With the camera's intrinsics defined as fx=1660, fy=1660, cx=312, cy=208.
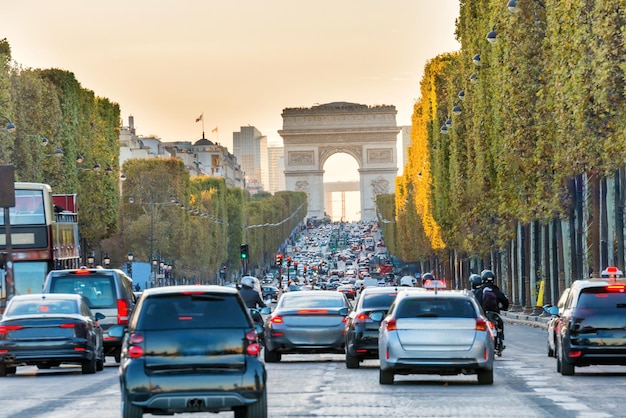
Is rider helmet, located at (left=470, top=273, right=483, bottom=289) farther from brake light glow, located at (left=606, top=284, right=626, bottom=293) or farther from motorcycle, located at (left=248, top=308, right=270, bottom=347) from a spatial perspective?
brake light glow, located at (left=606, top=284, right=626, bottom=293)

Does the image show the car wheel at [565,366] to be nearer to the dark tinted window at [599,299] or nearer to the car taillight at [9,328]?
the dark tinted window at [599,299]

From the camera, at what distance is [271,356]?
34.4 m

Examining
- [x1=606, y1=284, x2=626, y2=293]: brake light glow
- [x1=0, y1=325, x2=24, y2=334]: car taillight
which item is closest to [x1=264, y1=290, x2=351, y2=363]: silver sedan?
[x1=0, y1=325, x2=24, y2=334]: car taillight

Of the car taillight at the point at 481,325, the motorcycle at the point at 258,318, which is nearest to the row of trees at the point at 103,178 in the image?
the motorcycle at the point at 258,318

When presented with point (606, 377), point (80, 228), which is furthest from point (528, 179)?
point (80, 228)

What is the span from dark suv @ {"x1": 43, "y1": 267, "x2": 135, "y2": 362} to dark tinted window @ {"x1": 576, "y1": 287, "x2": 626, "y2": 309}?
1093cm

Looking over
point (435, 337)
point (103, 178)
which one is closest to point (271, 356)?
point (435, 337)

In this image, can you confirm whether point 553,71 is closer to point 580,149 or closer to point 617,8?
point 580,149

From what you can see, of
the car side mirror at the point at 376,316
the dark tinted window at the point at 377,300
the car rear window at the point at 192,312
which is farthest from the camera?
the dark tinted window at the point at 377,300

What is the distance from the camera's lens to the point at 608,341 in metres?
27.1

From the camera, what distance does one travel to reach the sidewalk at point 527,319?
2426 inches

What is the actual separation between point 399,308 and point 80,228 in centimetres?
7227

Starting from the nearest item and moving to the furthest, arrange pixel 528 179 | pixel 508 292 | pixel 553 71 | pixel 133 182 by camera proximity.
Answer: pixel 553 71 → pixel 528 179 → pixel 508 292 → pixel 133 182

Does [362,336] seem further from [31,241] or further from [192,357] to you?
[31,241]
